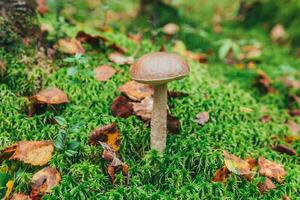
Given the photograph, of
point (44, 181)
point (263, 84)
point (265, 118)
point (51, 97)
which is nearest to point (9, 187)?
point (44, 181)

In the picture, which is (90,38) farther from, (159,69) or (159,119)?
(159,69)

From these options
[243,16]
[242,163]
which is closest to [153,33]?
[242,163]

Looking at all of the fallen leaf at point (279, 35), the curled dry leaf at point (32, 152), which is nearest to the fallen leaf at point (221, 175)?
the curled dry leaf at point (32, 152)

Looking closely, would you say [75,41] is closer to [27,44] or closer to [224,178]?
[27,44]

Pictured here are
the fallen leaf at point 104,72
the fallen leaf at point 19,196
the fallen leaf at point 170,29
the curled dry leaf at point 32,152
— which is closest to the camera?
the fallen leaf at point 19,196

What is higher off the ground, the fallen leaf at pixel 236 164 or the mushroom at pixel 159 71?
the mushroom at pixel 159 71

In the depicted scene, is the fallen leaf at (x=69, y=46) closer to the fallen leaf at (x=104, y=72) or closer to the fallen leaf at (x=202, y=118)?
the fallen leaf at (x=104, y=72)
